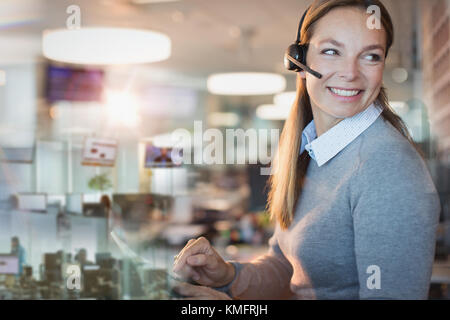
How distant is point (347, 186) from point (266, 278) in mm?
363

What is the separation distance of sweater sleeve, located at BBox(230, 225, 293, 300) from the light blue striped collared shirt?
26cm

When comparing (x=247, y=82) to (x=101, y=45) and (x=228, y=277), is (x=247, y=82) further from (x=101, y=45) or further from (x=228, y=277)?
(x=228, y=277)

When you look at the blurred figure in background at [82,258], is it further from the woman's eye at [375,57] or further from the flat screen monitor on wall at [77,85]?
the woman's eye at [375,57]

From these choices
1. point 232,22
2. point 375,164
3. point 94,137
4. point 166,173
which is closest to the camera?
point 375,164

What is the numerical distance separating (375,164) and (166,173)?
576 millimetres

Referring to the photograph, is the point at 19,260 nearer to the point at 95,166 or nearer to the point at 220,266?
the point at 95,166

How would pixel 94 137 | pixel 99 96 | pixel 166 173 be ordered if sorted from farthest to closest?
pixel 99 96
pixel 94 137
pixel 166 173

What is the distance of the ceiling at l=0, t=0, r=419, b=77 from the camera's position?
1500mm

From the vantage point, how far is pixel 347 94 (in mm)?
822

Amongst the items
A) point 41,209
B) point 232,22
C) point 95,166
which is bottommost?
point 41,209

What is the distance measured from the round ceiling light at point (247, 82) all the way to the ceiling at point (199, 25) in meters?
0.28

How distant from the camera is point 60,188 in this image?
51.3 inches

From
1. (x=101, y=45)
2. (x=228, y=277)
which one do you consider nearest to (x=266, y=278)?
(x=228, y=277)
